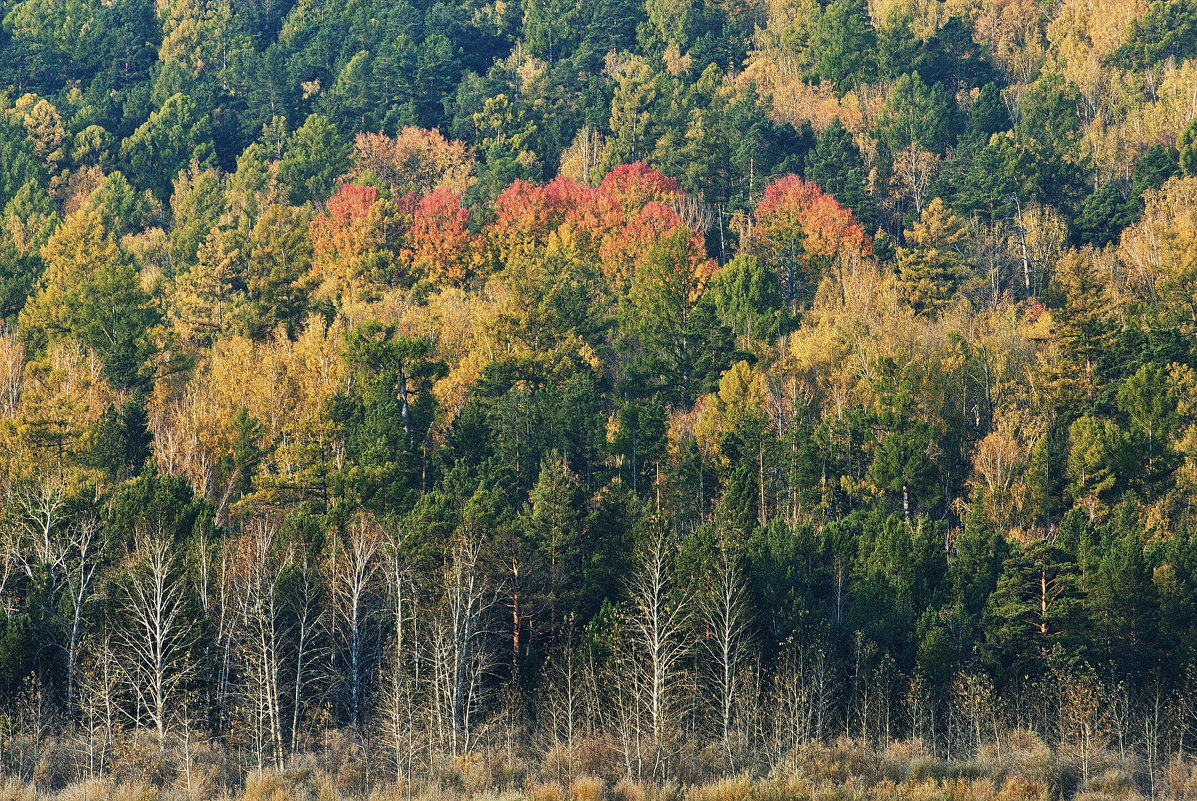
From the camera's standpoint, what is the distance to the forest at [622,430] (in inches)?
1700

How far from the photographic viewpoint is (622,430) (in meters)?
62.0

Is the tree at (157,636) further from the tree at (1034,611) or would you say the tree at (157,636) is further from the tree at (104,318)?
the tree at (1034,611)

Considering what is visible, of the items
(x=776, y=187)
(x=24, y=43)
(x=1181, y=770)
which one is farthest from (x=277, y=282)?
(x=24, y=43)

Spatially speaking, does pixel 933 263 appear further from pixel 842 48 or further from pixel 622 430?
pixel 842 48

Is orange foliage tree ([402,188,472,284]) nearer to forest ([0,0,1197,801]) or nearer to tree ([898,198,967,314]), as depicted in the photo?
forest ([0,0,1197,801])

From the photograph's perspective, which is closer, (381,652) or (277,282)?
(381,652)

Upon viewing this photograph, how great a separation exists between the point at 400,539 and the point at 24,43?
309ft

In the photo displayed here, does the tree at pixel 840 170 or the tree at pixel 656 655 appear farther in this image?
the tree at pixel 840 170

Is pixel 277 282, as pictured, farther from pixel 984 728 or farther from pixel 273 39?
pixel 273 39

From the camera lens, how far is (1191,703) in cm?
4662

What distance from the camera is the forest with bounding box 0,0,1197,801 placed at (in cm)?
4319

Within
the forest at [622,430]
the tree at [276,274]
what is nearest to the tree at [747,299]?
the forest at [622,430]

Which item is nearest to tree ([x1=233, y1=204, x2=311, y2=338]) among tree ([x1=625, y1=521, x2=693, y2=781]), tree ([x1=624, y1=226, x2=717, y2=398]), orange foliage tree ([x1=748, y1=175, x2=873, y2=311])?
tree ([x1=624, y1=226, x2=717, y2=398])

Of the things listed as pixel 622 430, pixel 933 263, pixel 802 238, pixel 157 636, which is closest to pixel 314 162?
pixel 802 238
